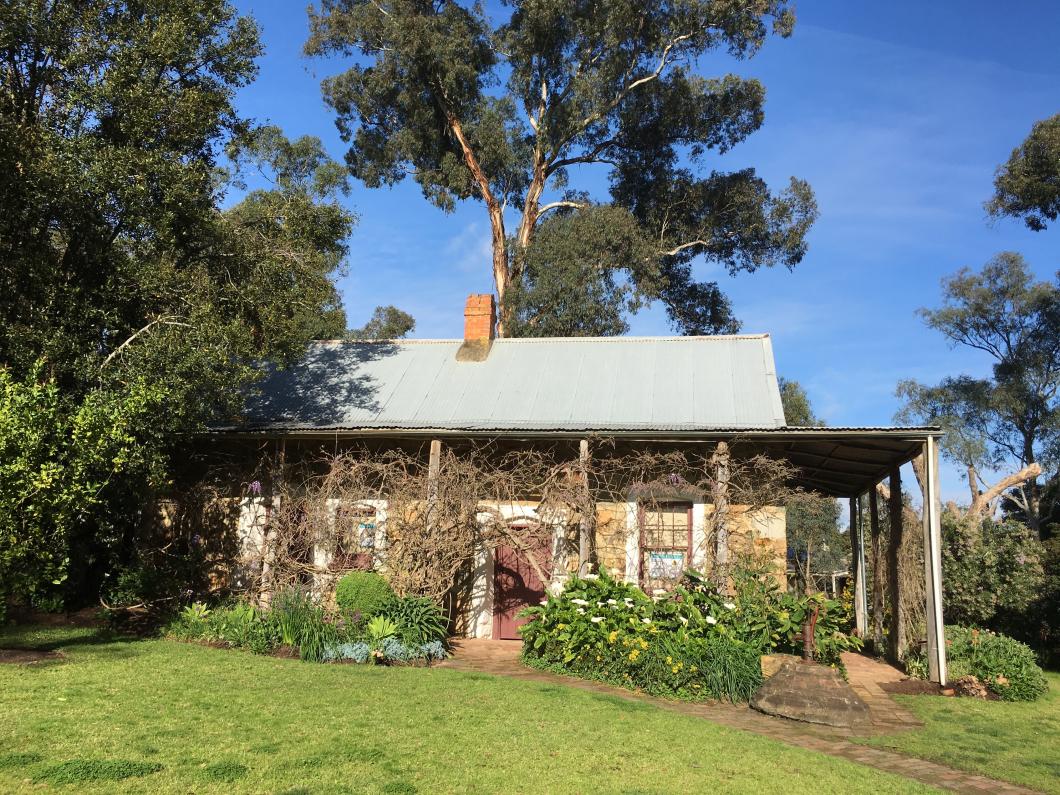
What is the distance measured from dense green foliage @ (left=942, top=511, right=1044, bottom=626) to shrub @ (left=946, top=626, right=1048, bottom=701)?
9.27ft

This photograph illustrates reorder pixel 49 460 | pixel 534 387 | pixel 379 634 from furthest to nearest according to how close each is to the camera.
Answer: pixel 534 387 < pixel 379 634 < pixel 49 460

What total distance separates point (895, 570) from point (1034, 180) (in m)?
14.4

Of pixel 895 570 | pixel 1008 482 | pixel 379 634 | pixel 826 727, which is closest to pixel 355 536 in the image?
pixel 379 634

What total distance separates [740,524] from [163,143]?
9617 millimetres


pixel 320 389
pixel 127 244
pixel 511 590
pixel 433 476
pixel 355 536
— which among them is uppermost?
pixel 127 244

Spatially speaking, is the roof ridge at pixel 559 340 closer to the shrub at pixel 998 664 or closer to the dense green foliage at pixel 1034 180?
the shrub at pixel 998 664

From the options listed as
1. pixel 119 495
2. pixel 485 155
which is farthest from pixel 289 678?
pixel 485 155

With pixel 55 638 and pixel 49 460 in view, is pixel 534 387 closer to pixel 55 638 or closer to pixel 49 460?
pixel 49 460

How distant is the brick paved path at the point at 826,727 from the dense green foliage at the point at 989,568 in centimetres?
243

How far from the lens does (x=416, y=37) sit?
2181cm

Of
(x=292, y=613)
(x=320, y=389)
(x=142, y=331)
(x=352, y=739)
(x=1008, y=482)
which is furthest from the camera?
(x=1008, y=482)

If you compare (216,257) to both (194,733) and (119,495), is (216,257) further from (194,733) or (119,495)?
(194,733)

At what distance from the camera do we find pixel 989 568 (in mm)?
13719

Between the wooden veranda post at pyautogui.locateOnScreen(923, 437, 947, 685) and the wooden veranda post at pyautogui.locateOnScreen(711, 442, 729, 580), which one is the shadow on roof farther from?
the wooden veranda post at pyautogui.locateOnScreen(923, 437, 947, 685)
